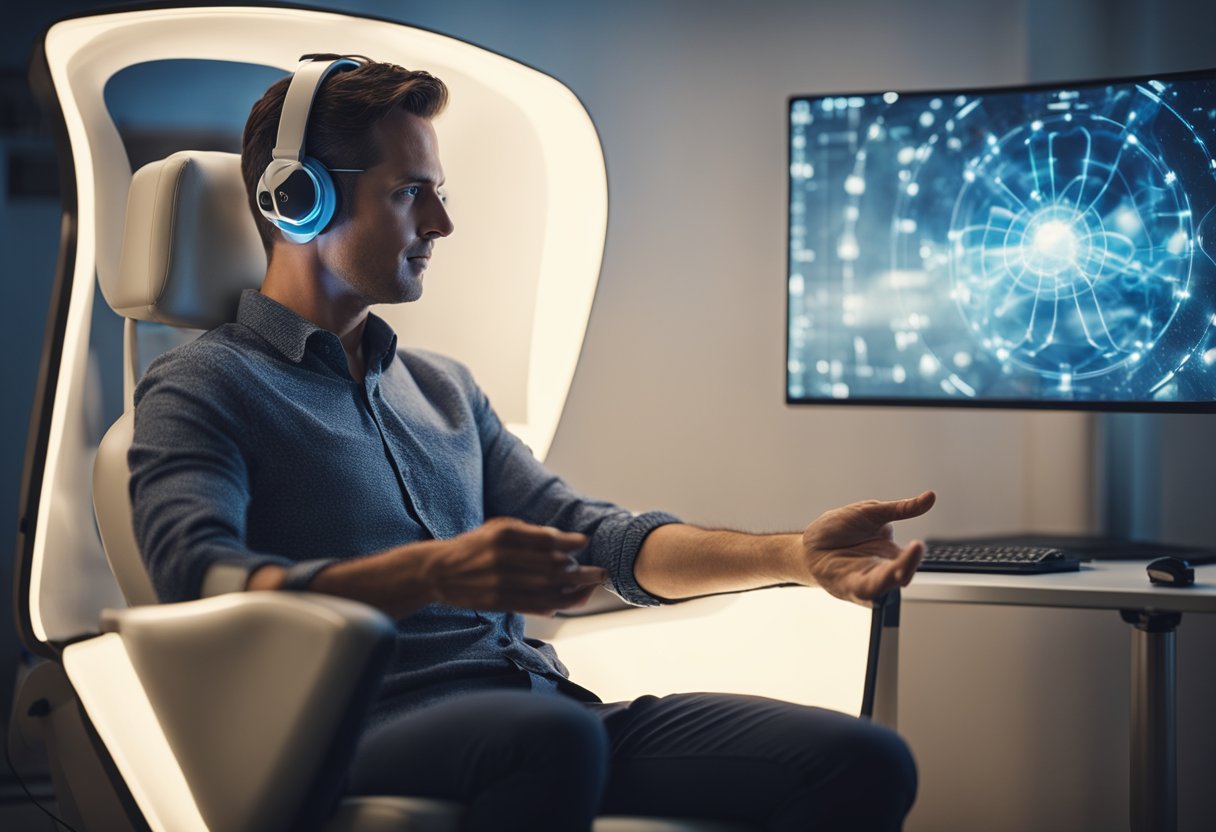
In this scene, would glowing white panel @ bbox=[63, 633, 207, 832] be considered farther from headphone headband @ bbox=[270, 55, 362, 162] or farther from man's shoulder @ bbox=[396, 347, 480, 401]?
headphone headband @ bbox=[270, 55, 362, 162]

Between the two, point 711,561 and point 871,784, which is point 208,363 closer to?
point 711,561

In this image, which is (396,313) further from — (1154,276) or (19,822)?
(19,822)

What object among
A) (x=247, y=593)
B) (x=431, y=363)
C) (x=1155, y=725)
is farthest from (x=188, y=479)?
(x=1155, y=725)

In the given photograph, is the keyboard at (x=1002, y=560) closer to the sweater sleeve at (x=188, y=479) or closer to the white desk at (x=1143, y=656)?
the white desk at (x=1143, y=656)

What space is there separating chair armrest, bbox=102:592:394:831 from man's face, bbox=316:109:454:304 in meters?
0.49

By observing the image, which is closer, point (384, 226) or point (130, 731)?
point (130, 731)

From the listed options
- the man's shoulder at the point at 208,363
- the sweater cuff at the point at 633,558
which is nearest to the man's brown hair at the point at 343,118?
the man's shoulder at the point at 208,363

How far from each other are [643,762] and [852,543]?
12.8 inches

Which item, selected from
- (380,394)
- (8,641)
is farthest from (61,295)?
(8,641)

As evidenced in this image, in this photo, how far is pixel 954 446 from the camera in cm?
222

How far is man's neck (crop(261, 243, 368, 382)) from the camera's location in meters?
1.37

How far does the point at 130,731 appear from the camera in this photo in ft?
3.91

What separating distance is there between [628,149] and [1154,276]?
3.54 feet

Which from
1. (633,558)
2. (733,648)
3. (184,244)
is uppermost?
(184,244)
